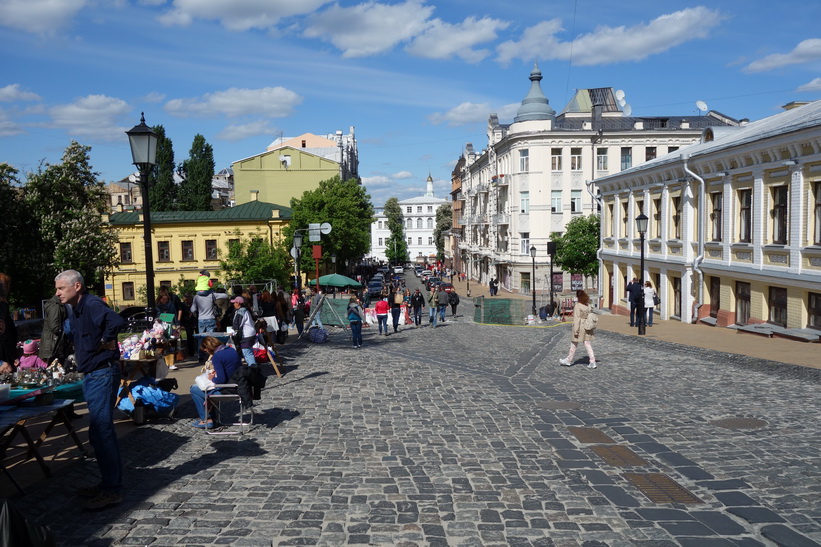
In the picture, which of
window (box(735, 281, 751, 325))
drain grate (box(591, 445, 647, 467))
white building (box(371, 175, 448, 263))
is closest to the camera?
drain grate (box(591, 445, 647, 467))

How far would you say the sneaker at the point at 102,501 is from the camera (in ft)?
19.5

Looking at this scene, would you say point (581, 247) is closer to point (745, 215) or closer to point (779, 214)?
point (745, 215)

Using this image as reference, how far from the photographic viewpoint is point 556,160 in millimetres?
55062

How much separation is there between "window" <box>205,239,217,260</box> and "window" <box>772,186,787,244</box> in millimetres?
40008

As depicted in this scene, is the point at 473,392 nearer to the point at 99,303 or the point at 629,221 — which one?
the point at 99,303

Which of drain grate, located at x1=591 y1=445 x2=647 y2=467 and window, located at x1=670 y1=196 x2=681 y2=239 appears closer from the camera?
drain grate, located at x1=591 y1=445 x2=647 y2=467

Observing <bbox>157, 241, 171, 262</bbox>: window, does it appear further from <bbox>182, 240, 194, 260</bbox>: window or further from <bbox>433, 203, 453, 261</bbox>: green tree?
<bbox>433, 203, 453, 261</bbox>: green tree

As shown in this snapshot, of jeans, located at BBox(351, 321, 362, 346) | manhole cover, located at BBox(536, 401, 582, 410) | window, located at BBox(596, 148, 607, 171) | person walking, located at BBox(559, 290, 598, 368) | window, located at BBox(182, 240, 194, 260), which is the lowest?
manhole cover, located at BBox(536, 401, 582, 410)

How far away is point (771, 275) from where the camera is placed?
19828 mm

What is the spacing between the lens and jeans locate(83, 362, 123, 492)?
5.91 meters

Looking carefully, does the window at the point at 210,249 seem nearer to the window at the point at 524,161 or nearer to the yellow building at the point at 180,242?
the yellow building at the point at 180,242

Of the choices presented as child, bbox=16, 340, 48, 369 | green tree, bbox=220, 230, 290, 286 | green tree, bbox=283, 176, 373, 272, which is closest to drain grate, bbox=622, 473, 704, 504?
child, bbox=16, 340, 48, 369

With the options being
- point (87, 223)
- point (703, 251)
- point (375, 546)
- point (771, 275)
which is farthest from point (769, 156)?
point (87, 223)

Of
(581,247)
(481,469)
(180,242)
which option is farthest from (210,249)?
(481,469)
